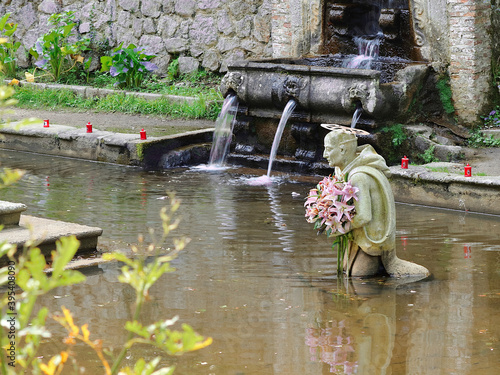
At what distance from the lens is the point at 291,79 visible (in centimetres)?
921

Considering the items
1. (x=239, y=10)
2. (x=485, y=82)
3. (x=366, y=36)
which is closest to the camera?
(x=485, y=82)

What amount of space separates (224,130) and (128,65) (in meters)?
3.14

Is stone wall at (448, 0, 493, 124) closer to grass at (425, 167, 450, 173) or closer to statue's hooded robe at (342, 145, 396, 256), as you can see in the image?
grass at (425, 167, 450, 173)

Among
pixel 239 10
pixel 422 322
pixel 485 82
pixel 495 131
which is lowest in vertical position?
pixel 422 322

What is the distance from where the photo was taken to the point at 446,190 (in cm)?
726

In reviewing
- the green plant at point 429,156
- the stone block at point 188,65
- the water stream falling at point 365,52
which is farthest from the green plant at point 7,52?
the green plant at point 429,156

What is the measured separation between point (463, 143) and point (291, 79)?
222cm

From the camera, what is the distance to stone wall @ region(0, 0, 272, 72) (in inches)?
476

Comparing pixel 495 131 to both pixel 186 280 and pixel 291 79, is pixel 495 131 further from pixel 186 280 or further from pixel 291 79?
pixel 186 280

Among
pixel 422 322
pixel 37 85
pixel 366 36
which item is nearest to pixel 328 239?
pixel 422 322

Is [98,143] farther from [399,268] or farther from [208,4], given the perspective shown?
[399,268]

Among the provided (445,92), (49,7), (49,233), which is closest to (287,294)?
(49,233)

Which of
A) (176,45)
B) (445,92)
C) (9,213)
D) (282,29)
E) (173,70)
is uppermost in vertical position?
(282,29)

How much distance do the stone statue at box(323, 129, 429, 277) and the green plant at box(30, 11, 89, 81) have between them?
30.2ft
